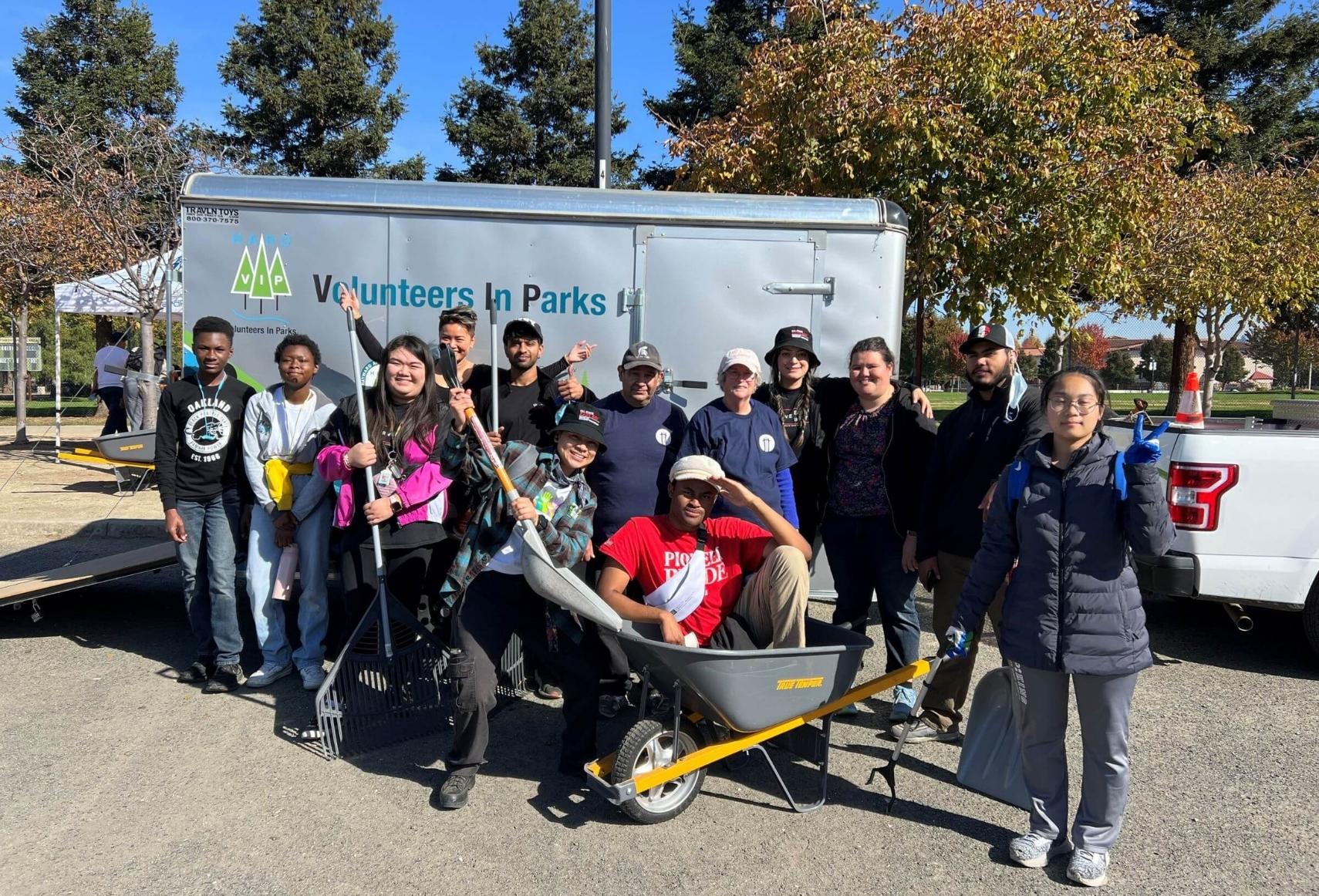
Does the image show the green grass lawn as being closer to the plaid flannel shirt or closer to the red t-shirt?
the plaid flannel shirt

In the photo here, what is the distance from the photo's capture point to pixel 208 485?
16.3 ft

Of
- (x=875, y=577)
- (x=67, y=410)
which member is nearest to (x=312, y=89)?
(x=67, y=410)

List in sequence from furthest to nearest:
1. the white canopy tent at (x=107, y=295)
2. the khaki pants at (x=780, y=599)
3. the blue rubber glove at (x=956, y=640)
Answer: the white canopy tent at (x=107, y=295) → the khaki pants at (x=780, y=599) → the blue rubber glove at (x=956, y=640)

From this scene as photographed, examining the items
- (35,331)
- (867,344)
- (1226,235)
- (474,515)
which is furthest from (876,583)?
(35,331)

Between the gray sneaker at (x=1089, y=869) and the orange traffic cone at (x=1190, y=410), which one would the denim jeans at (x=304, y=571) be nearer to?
the gray sneaker at (x=1089, y=869)

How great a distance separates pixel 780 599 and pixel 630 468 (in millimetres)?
1058

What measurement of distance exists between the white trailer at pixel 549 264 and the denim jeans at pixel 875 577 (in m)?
1.55

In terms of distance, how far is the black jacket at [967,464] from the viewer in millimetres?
4180

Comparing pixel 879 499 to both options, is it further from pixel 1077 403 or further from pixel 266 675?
pixel 266 675

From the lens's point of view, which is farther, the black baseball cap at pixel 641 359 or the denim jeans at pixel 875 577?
the denim jeans at pixel 875 577

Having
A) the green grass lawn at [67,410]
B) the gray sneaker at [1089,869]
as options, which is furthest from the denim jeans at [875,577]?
the green grass lawn at [67,410]

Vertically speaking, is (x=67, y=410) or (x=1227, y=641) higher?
(x=67, y=410)

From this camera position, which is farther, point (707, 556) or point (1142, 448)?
point (707, 556)

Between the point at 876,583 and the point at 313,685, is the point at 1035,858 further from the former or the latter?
the point at 313,685
